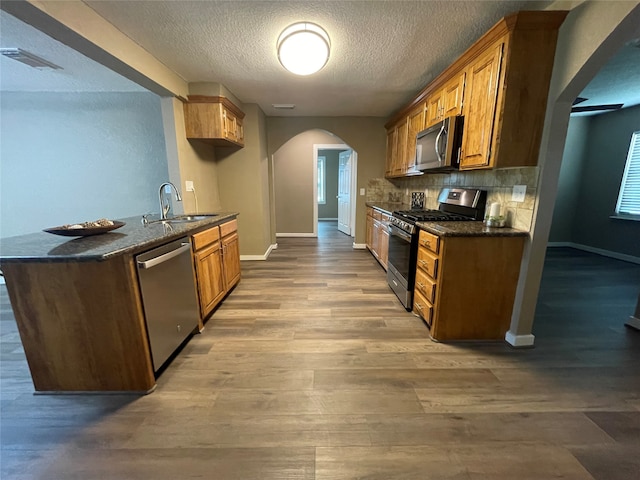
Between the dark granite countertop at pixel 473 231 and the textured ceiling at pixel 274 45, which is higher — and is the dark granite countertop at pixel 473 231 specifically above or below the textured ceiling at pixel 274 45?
below

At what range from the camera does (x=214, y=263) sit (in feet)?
8.67

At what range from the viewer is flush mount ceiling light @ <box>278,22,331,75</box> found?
1.96 m

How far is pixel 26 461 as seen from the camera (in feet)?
4.06

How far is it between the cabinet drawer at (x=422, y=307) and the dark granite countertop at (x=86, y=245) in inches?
84.9

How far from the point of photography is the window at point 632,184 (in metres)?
4.18

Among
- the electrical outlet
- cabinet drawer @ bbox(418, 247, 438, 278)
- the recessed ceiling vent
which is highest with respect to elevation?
the recessed ceiling vent

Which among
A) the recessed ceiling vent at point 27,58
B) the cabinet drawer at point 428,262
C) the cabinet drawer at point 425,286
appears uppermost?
the recessed ceiling vent at point 27,58

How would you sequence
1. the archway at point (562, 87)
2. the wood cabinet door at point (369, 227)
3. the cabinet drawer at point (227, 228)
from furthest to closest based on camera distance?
the wood cabinet door at point (369, 227), the cabinet drawer at point (227, 228), the archway at point (562, 87)

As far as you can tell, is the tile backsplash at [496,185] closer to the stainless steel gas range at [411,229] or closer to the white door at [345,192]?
the stainless steel gas range at [411,229]

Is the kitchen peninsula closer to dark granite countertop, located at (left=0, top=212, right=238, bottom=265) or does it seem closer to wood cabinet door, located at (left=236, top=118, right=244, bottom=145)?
dark granite countertop, located at (left=0, top=212, right=238, bottom=265)

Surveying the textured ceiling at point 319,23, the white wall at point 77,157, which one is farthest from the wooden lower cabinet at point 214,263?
the textured ceiling at point 319,23

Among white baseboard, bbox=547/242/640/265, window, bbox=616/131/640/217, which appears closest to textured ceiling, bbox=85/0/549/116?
window, bbox=616/131/640/217

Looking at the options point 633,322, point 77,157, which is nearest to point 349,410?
point 633,322

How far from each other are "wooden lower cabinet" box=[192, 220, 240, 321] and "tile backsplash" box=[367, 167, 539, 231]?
2.71 meters
